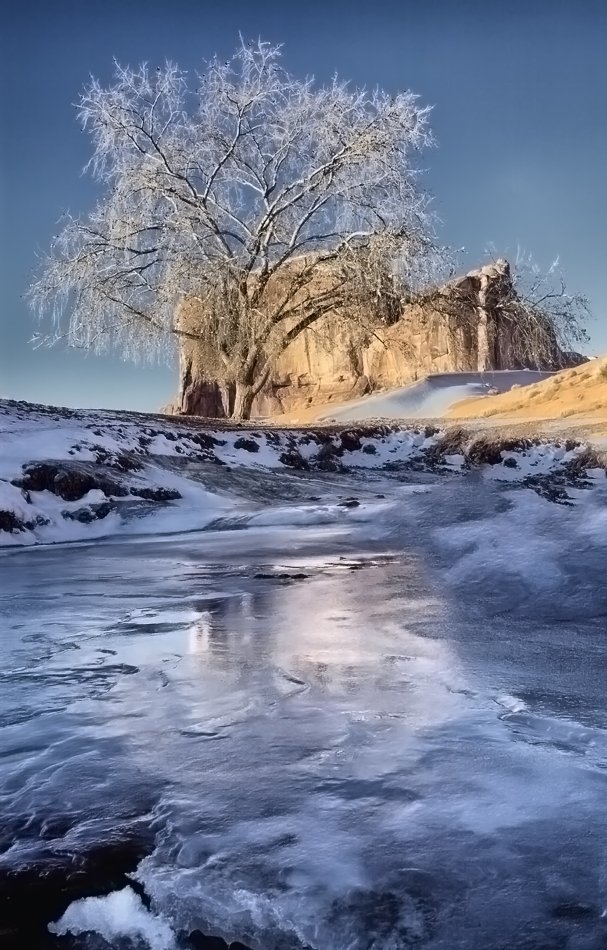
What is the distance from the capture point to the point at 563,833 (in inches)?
43.7

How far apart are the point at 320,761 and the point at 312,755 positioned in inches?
1.2

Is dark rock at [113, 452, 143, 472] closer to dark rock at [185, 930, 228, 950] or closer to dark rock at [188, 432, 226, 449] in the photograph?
dark rock at [188, 432, 226, 449]

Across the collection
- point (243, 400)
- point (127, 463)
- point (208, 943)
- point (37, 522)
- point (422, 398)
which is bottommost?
point (208, 943)

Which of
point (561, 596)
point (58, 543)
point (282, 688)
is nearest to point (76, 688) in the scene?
point (282, 688)

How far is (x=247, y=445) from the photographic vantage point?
815cm

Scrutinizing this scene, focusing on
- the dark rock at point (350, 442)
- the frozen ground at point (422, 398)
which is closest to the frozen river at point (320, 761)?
the dark rock at point (350, 442)

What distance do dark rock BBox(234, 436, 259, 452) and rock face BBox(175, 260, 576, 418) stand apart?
23.6 ft

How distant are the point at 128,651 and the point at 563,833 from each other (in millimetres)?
1296

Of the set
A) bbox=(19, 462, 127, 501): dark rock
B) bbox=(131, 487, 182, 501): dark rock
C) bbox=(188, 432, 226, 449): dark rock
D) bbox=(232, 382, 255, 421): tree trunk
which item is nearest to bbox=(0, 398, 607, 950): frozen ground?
bbox=(19, 462, 127, 501): dark rock

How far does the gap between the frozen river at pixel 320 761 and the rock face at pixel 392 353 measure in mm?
12720

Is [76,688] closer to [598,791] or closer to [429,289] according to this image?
[598,791]

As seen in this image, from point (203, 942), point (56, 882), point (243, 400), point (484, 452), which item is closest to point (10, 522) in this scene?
point (56, 882)

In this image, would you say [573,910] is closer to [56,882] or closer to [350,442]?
[56,882]

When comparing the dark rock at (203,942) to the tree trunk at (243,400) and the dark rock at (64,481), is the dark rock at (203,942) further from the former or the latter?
the tree trunk at (243,400)
